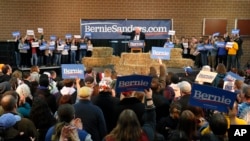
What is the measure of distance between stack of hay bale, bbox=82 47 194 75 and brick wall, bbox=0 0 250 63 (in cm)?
301

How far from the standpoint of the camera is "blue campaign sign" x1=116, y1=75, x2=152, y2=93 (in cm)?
489

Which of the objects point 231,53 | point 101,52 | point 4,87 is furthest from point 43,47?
point 4,87

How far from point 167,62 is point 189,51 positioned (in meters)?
2.53

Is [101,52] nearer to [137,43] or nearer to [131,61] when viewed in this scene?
[131,61]

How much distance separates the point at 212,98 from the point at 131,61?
1003 cm

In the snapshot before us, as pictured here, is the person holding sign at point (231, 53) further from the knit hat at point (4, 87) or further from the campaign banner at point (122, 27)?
the knit hat at point (4, 87)

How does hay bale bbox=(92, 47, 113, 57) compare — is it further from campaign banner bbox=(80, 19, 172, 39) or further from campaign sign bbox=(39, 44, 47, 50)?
campaign banner bbox=(80, 19, 172, 39)

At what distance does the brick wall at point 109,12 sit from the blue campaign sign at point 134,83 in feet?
48.2

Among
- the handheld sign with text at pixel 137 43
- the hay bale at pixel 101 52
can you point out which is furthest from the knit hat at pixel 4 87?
the hay bale at pixel 101 52

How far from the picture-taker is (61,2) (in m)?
19.2

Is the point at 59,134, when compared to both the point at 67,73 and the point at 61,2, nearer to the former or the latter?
the point at 67,73

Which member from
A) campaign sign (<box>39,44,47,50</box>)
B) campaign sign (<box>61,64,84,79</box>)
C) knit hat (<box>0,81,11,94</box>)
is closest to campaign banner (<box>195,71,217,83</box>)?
campaign sign (<box>61,64,84,79</box>)

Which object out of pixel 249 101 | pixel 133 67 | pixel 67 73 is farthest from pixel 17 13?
pixel 249 101

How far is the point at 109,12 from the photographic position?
1955 centimetres
